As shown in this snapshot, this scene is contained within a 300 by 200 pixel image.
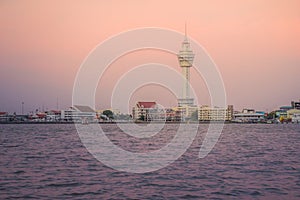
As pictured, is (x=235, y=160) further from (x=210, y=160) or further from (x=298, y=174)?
(x=298, y=174)

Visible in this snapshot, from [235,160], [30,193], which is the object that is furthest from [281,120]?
[30,193]

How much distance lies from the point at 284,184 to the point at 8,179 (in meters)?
10.2

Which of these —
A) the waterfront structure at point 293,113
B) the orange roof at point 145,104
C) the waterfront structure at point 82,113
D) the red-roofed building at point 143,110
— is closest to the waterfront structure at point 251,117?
the waterfront structure at point 293,113

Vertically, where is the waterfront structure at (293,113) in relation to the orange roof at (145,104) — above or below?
below

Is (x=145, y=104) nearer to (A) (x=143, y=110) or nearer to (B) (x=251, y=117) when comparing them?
(A) (x=143, y=110)

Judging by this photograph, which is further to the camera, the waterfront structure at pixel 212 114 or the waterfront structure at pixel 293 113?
the waterfront structure at pixel 212 114

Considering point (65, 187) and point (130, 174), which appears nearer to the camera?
point (65, 187)

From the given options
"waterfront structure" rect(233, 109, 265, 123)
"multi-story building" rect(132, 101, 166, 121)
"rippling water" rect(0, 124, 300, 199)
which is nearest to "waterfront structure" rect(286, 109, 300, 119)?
"waterfront structure" rect(233, 109, 265, 123)

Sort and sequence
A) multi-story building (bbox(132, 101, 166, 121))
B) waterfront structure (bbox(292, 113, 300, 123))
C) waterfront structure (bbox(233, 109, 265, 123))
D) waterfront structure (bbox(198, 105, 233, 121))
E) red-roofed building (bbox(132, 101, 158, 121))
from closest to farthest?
1. waterfront structure (bbox(292, 113, 300, 123))
2. red-roofed building (bbox(132, 101, 158, 121))
3. multi-story building (bbox(132, 101, 166, 121))
4. waterfront structure (bbox(198, 105, 233, 121))
5. waterfront structure (bbox(233, 109, 265, 123))

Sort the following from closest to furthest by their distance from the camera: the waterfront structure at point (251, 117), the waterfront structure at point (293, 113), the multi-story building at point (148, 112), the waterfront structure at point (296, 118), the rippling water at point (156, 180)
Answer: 1. the rippling water at point (156, 180)
2. the waterfront structure at point (296, 118)
3. the waterfront structure at point (293, 113)
4. the multi-story building at point (148, 112)
5. the waterfront structure at point (251, 117)

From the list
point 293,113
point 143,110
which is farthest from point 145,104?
point 293,113

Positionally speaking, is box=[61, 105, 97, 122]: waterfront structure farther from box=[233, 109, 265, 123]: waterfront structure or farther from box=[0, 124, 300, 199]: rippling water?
box=[0, 124, 300, 199]: rippling water

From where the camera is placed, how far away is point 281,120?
184 m

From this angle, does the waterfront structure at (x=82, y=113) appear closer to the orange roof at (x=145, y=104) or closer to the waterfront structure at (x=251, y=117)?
the orange roof at (x=145, y=104)
